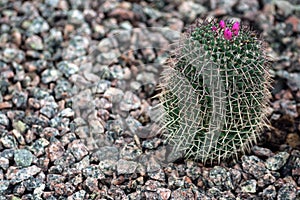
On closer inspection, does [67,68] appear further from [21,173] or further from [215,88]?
[215,88]

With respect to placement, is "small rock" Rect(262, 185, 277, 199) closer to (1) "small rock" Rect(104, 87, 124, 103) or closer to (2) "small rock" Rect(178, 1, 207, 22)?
(1) "small rock" Rect(104, 87, 124, 103)

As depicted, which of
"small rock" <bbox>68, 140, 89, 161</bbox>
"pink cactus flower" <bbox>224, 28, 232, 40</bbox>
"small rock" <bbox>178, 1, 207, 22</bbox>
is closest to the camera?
"pink cactus flower" <bbox>224, 28, 232, 40</bbox>

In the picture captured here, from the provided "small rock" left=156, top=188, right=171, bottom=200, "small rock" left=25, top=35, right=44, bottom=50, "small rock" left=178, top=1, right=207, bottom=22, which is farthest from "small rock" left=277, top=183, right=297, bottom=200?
"small rock" left=25, top=35, right=44, bottom=50

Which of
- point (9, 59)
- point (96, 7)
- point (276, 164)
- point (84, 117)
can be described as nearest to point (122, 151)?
point (84, 117)

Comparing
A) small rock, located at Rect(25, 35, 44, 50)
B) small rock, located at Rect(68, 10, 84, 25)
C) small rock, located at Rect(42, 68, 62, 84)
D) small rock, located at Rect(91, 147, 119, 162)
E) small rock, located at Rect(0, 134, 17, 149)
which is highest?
small rock, located at Rect(68, 10, 84, 25)

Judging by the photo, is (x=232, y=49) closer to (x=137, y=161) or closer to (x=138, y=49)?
(x=137, y=161)

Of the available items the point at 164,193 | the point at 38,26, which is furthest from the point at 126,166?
the point at 38,26

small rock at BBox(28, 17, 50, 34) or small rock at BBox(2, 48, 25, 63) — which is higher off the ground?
small rock at BBox(28, 17, 50, 34)
